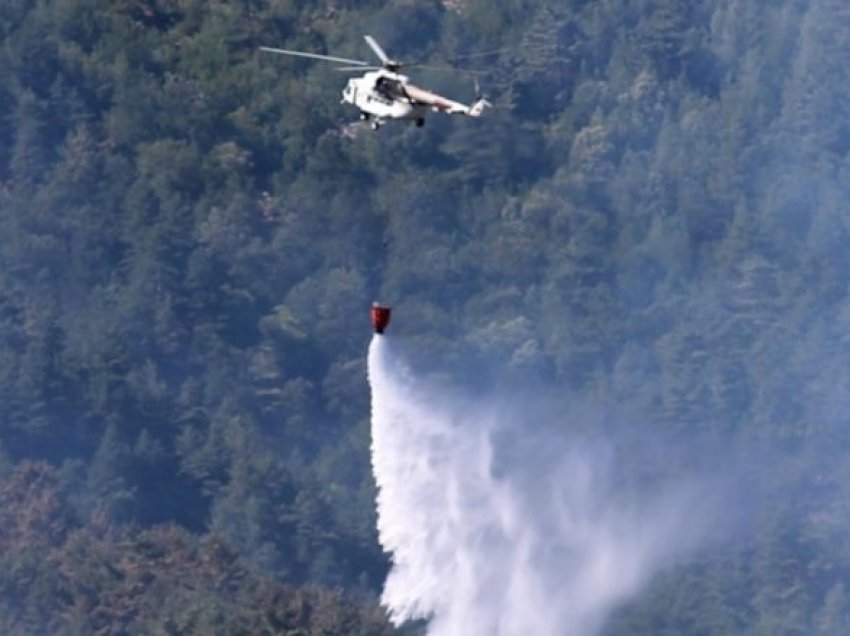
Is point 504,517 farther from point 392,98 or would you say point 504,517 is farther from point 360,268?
point 360,268

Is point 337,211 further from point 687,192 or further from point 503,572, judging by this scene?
point 503,572

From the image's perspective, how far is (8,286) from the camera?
105 m

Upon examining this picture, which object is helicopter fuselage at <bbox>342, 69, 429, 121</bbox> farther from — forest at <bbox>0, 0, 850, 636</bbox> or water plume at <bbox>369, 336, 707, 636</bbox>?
forest at <bbox>0, 0, 850, 636</bbox>

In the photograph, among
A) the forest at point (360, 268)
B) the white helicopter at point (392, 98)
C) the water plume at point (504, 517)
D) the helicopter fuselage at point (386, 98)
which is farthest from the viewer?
the forest at point (360, 268)

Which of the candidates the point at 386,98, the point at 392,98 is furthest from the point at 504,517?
the point at 392,98

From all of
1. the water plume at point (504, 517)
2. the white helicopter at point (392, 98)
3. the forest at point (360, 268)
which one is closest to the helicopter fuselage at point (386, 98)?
the white helicopter at point (392, 98)

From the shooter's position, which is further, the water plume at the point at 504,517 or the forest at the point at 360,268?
the forest at the point at 360,268

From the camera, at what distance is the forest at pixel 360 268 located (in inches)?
3440

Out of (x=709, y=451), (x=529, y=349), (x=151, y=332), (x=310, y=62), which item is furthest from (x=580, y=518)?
(x=310, y=62)

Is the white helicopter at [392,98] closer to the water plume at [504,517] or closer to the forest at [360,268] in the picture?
the water plume at [504,517]

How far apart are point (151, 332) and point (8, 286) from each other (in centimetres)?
547

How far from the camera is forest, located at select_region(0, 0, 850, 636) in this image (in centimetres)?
8738

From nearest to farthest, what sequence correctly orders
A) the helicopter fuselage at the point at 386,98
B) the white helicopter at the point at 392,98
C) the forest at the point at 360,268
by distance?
the white helicopter at the point at 392,98
the helicopter fuselage at the point at 386,98
the forest at the point at 360,268

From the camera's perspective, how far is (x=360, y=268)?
10325 centimetres
